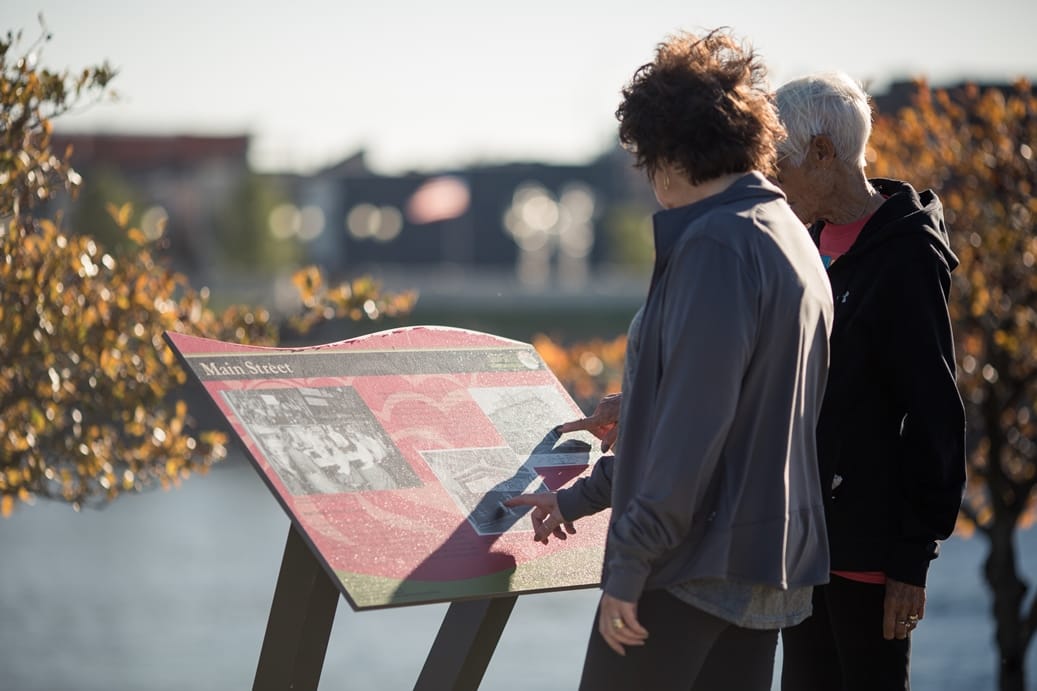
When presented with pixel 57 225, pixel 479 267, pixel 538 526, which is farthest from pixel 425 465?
pixel 479 267

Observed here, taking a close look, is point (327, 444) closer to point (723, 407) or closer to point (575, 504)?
point (575, 504)

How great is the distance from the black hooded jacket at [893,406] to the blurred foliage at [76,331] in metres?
2.24

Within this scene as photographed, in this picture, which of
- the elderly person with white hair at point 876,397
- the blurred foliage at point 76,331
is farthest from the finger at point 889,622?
the blurred foliage at point 76,331

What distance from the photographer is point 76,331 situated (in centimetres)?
409

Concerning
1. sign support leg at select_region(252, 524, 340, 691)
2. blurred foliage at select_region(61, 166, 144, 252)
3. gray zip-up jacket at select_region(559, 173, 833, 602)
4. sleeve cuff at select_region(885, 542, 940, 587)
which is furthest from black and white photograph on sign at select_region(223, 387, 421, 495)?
blurred foliage at select_region(61, 166, 144, 252)

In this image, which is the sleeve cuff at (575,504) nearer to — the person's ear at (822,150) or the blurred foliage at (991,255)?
the person's ear at (822,150)

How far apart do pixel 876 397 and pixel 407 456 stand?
0.98 m

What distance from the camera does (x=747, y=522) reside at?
2168 millimetres

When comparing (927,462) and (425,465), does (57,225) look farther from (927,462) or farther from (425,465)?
(927,462)

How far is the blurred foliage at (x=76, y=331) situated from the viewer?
3883 millimetres

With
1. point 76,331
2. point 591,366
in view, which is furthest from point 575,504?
point 591,366

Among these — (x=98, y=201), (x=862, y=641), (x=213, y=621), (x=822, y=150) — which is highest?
(x=822, y=150)

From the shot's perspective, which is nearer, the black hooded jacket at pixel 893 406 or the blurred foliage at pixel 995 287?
the black hooded jacket at pixel 893 406

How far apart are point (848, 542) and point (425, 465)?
0.88 meters
